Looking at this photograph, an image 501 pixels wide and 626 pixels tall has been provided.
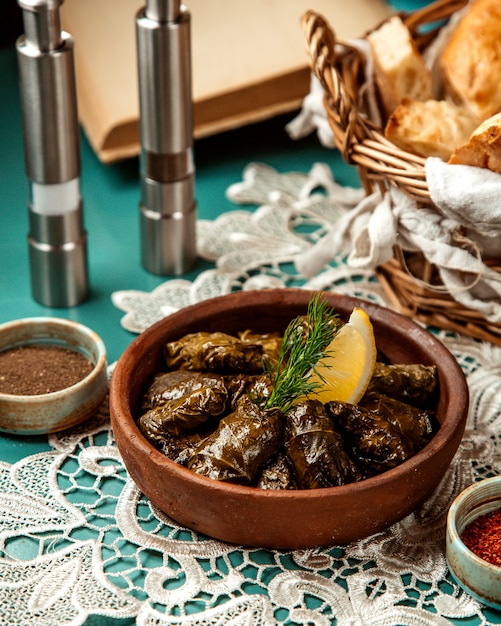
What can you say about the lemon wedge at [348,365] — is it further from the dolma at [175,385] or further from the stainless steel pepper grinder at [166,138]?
the stainless steel pepper grinder at [166,138]

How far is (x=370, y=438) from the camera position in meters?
1.03

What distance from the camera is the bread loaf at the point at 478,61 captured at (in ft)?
4.57

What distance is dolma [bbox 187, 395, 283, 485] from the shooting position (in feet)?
3.27

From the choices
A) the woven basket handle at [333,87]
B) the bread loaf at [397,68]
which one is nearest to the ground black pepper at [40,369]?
the woven basket handle at [333,87]

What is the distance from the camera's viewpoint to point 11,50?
2.18 meters

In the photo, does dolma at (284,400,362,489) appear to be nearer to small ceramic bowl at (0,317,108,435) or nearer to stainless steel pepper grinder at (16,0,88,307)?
small ceramic bowl at (0,317,108,435)

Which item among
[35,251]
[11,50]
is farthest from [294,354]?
[11,50]

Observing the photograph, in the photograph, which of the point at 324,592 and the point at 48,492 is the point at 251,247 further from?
the point at 324,592

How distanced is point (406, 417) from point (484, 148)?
35cm

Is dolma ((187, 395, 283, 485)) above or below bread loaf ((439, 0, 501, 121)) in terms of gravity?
below

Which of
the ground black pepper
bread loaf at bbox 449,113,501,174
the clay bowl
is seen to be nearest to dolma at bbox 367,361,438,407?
the clay bowl

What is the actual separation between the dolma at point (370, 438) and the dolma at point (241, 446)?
0.23 ft

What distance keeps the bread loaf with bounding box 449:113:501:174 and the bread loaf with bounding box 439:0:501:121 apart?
22cm

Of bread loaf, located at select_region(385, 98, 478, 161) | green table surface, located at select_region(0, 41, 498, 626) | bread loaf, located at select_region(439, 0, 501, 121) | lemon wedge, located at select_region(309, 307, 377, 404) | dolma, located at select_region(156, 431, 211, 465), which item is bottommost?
green table surface, located at select_region(0, 41, 498, 626)
